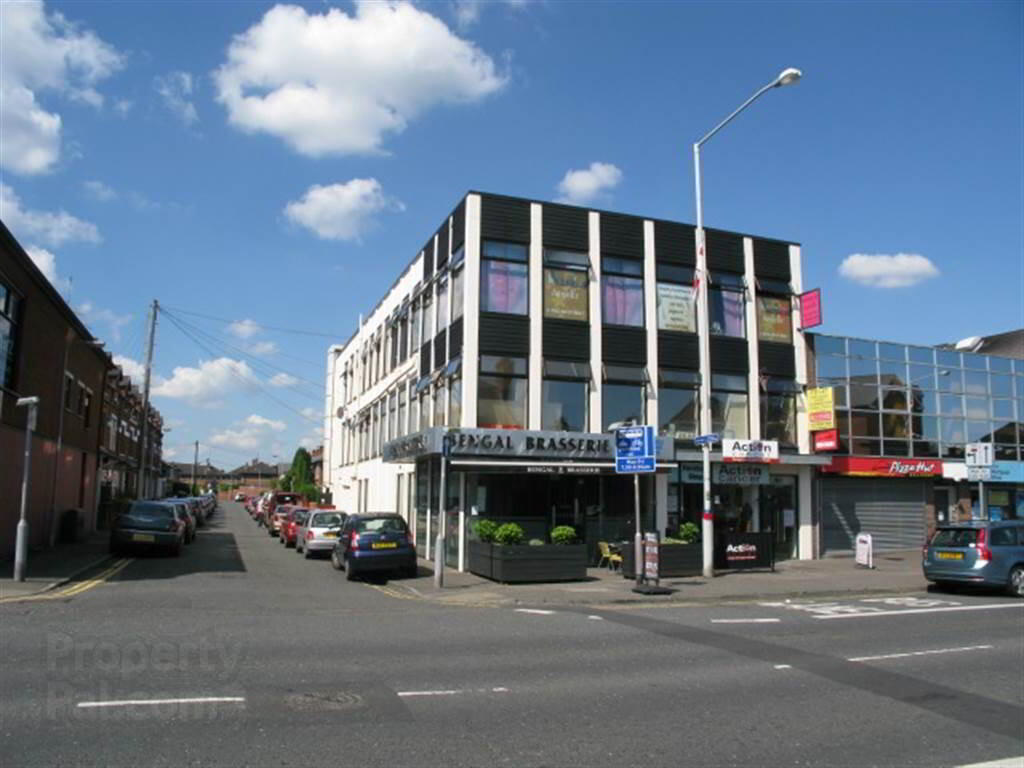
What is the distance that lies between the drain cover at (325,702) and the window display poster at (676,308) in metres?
17.9

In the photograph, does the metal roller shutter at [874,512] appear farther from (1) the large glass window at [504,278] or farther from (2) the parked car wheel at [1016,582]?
(1) the large glass window at [504,278]

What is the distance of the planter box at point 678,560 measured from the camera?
19280 mm

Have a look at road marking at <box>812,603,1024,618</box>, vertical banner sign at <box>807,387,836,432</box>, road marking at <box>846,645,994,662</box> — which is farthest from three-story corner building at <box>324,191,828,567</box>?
road marking at <box>846,645,994,662</box>

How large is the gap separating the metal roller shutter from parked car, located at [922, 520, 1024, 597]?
7.88m

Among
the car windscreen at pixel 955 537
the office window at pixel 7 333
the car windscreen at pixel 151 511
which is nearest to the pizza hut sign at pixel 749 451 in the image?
the car windscreen at pixel 955 537

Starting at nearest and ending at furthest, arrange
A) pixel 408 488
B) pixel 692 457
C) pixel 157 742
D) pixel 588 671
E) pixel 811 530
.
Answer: pixel 157 742 < pixel 588 671 < pixel 692 457 < pixel 811 530 < pixel 408 488

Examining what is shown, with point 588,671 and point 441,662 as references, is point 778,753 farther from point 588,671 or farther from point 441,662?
point 441,662

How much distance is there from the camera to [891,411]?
2708 centimetres

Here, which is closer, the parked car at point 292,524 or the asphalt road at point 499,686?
the asphalt road at point 499,686

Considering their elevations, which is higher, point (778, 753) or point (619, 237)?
point (619, 237)

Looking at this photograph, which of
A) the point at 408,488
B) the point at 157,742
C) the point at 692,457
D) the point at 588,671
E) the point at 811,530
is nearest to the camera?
the point at 157,742

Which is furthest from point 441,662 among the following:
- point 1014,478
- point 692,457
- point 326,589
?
point 1014,478

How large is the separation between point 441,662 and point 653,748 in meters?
3.58

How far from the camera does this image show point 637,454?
55.7ft
